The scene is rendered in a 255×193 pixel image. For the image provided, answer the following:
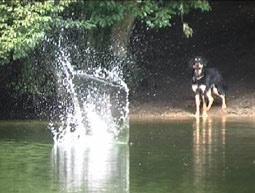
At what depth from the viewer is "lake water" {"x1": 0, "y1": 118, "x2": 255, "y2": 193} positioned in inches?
412

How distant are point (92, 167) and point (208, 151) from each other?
260cm

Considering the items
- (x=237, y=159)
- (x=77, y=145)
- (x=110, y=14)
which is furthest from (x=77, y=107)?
(x=237, y=159)

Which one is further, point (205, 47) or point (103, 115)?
point (205, 47)

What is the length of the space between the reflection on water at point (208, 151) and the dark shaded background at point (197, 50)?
17.2 feet

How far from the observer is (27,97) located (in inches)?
889

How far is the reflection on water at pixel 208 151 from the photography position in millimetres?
11000

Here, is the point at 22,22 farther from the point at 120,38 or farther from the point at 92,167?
the point at 92,167

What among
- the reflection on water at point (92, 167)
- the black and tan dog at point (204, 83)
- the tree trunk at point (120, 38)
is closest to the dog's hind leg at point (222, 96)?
the black and tan dog at point (204, 83)

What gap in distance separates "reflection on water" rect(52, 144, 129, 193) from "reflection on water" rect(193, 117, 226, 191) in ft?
3.64

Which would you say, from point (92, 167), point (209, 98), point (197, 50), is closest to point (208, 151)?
point (92, 167)

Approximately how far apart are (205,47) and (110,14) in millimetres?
10608

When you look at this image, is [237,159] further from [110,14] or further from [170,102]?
[170,102]

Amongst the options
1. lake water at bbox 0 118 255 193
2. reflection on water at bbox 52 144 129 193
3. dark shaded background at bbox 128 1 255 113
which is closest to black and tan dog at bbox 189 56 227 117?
dark shaded background at bbox 128 1 255 113

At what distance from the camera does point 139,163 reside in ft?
40.7
